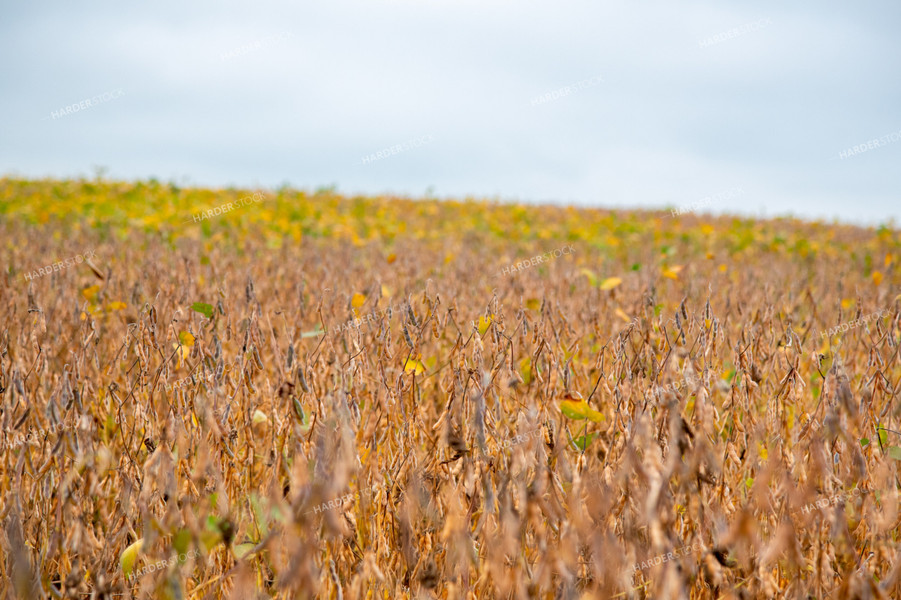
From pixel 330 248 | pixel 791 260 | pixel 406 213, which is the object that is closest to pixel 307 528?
pixel 330 248

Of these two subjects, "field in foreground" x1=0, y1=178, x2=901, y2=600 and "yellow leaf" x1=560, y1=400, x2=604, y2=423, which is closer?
"field in foreground" x1=0, y1=178, x2=901, y2=600

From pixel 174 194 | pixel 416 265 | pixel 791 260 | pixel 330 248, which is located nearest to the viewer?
pixel 416 265

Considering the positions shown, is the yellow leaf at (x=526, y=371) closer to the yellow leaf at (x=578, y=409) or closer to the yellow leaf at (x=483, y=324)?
the yellow leaf at (x=483, y=324)

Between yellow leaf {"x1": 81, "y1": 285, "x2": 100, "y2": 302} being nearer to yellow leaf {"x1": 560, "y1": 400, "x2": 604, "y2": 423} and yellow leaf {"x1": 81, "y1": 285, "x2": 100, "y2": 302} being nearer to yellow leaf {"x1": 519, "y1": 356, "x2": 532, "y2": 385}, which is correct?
yellow leaf {"x1": 519, "y1": 356, "x2": 532, "y2": 385}

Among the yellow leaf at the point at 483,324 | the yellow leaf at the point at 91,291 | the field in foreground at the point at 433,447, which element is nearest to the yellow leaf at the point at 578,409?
the field in foreground at the point at 433,447

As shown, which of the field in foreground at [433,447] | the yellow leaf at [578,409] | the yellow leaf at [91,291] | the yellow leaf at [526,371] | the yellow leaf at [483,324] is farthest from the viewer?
the yellow leaf at [91,291]

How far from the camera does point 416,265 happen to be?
180 inches

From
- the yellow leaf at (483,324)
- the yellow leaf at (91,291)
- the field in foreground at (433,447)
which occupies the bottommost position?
the field in foreground at (433,447)

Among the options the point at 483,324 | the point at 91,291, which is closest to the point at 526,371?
the point at 483,324

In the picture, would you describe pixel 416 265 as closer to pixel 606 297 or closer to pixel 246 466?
pixel 606 297

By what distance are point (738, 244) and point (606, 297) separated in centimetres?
641

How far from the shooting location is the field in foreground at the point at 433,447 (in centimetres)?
98

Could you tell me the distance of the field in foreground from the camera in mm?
980

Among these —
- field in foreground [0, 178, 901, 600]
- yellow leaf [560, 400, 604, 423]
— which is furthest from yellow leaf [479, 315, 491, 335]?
yellow leaf [560, 400, 604, 423]
